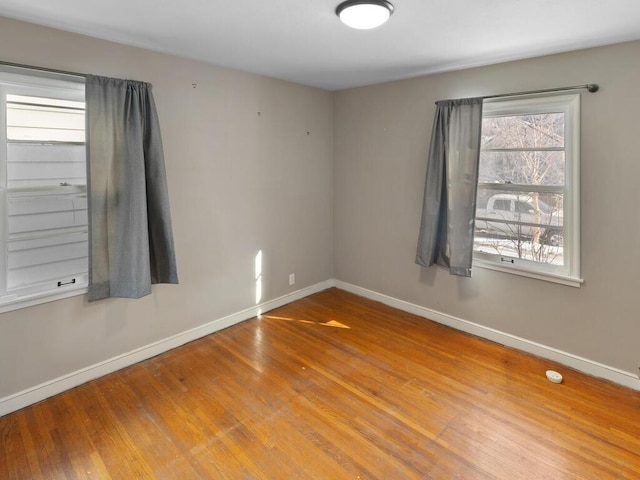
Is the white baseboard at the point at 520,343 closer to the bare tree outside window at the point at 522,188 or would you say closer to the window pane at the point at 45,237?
the bare tree outside window at the point at 522,188

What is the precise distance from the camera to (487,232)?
3.32 metres

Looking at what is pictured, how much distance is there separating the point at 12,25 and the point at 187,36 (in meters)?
0.98

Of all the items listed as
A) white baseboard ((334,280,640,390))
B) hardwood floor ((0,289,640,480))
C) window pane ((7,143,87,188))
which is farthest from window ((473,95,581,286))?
window pane ((7,143,87,188))

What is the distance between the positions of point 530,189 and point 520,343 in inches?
50.8

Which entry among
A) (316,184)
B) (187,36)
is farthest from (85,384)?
(316,184)

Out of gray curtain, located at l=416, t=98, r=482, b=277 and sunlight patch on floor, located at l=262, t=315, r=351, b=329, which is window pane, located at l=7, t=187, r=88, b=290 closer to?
sunlight patch on floor, located at l=262, t=315, r=351, b=329

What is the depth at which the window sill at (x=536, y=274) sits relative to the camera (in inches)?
111

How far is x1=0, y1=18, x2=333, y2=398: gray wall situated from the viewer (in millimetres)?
2422

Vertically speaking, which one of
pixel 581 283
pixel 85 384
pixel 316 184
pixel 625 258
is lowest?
pixel 85 384

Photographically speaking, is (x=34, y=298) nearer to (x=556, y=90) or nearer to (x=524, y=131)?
(x=524, y=131)

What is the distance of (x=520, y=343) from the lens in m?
3.14

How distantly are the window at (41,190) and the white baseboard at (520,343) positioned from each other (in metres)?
2.92

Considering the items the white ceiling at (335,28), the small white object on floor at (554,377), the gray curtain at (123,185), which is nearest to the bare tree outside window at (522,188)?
the white ceiling at (335,28)

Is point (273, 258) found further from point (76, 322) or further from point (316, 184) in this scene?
point (76, 322)
